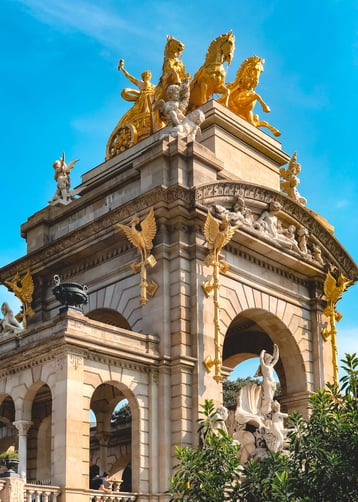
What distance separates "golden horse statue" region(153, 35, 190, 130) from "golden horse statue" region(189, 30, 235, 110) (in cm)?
107

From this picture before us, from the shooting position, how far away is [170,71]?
119 ft

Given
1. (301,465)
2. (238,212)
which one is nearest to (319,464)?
(301,465)

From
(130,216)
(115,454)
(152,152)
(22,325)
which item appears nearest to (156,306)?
(130,216)

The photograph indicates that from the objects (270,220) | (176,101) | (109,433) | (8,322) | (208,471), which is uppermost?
(176,101)

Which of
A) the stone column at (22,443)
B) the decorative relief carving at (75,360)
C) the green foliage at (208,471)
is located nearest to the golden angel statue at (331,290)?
the decorative relief carving at (75,360)

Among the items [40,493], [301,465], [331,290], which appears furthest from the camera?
[331,290]

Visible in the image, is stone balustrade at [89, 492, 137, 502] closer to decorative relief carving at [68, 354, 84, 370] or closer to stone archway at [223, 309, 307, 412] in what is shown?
decorative relief carving at [68, 354, 84, 370]

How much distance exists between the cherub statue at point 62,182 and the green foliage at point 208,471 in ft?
68.4

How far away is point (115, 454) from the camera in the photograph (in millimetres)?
38500

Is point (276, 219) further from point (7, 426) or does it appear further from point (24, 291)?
point (7, 426)

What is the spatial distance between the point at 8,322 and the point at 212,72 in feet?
46.1

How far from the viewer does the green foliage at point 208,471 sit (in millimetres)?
18203

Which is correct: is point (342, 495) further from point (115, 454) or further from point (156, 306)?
point (115, 454)

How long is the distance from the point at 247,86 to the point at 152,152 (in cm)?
1032
